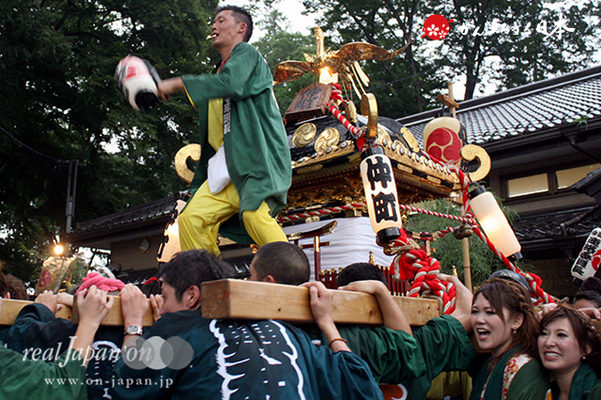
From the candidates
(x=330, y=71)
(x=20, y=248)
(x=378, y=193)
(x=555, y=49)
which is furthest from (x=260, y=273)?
(x=555, y=49)

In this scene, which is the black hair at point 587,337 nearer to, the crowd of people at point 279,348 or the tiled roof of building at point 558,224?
the crowd of people at point 279,348

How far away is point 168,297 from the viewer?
6.19ft

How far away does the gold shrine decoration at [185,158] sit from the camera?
4.33 meters

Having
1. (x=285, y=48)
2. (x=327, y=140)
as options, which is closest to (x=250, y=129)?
(x=327, y=140)

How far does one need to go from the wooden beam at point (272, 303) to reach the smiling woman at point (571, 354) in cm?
71

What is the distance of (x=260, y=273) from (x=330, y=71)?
3.60 meters

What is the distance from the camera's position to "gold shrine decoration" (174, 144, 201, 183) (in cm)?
433

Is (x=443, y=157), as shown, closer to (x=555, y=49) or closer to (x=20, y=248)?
(x=20, y=248)

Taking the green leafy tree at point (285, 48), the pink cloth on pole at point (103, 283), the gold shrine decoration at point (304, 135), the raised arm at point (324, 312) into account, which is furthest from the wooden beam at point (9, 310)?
the green leafy tree at point (285, 48)

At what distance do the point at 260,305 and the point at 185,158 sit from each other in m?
2.86

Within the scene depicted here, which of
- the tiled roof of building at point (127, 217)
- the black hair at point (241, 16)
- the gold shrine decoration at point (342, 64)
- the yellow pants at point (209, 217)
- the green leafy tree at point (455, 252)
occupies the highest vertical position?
the tiled roof of building at point (127, 217)

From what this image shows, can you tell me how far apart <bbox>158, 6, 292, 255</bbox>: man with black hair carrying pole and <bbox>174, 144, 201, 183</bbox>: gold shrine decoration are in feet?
4.13

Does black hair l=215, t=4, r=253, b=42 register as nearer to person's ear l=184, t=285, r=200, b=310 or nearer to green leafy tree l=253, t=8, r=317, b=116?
person's ear l=184, t=285, r=200, b=310

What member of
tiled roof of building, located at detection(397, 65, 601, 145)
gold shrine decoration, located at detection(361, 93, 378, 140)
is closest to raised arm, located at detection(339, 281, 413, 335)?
gold shrine decoration, located at detection(361, 93, 378, 140)
